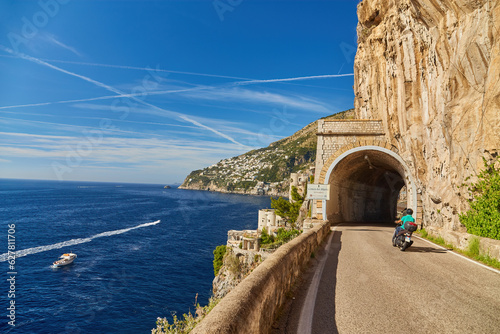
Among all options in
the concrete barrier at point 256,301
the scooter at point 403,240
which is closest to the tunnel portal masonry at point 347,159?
the scooter at point 403,240

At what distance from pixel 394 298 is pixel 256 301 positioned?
10.6 feet

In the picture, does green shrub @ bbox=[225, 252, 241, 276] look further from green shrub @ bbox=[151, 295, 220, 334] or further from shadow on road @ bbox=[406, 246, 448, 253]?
green shrub @ bbox=[151, 295, 220, 334]

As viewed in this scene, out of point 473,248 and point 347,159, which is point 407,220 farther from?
point 347,159

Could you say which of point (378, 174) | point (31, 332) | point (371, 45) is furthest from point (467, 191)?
point (31, 332)

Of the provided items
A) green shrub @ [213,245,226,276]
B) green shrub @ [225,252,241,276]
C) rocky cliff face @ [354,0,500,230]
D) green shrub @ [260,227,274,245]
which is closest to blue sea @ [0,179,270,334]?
green shrub @ [213,245,226,276]

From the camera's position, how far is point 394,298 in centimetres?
548

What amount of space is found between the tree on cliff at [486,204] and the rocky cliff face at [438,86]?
0.51 metres

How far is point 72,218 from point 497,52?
89.3 meters

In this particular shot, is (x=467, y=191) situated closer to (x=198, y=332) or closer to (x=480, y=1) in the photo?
(x=480, y=1)

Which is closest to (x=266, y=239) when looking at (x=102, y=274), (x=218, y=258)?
(x=218, y=258)

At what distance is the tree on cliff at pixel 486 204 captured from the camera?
9.73m

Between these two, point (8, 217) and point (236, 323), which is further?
point (8, 217)

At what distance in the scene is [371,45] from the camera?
80.1ft

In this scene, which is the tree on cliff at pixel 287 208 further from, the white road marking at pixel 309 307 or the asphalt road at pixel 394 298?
the white road marking at pixel 309 307
